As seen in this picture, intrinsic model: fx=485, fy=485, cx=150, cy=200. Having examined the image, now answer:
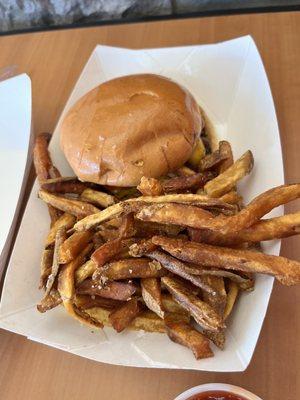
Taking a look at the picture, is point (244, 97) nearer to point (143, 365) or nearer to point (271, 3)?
point (271, 3)

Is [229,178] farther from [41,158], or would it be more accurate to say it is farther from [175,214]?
[41,158]

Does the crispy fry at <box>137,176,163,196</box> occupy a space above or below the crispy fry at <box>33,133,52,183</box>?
above

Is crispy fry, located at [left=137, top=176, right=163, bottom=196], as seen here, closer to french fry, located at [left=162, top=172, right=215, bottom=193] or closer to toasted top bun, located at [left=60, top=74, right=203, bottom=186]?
french fry, located at [left=162, top=172, right=215, bottom=193]

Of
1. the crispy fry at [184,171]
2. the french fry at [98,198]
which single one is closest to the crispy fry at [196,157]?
the crispy fry at [184,171]

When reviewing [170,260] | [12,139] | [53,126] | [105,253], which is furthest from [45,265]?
[53,126]

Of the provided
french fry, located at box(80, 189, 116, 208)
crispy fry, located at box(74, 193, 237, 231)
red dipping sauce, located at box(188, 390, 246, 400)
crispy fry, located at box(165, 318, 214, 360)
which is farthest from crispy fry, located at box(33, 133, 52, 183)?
red dipping sauce, located at box(188, 390, 246, 400)

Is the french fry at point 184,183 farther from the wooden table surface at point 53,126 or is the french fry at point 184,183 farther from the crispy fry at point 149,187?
the wooden table surface at point 53,126

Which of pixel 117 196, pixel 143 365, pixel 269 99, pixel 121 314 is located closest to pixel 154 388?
pixel 143 365
